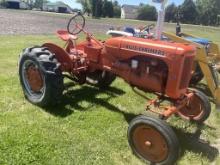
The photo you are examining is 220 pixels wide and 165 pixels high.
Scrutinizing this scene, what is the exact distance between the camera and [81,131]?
16.7 feet

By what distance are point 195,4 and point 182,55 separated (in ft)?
259

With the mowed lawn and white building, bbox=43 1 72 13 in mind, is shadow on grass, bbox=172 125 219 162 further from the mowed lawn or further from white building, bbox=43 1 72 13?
white building, bbox=43 1 72 13

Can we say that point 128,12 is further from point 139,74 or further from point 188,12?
point 139,74

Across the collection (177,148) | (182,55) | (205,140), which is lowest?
(205,140)

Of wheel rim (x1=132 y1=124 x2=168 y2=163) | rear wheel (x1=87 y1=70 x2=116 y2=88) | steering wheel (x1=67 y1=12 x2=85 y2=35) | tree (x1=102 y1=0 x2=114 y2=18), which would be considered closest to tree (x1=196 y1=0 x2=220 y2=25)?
tree (x1=102 y1=0 x2=114 y2=18)

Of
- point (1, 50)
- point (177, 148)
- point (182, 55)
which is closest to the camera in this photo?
point (177, 148)

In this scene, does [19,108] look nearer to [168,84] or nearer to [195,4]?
[168,84]

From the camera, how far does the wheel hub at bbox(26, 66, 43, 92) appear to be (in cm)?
586

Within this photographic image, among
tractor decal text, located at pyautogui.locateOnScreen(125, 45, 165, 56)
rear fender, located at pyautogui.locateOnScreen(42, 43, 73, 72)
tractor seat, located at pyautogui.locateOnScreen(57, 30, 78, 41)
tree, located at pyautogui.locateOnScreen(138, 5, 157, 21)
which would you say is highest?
tractor decal text, located at pyautogui.locateOnScreen(125, 45, 165, 56)

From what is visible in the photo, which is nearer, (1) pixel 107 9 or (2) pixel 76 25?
(2) pixel 76 25

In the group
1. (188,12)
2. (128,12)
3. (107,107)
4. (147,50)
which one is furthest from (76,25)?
(128,12)

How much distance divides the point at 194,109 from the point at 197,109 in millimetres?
52

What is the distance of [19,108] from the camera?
5.73 m

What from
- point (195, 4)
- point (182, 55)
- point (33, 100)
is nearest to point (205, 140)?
point (182, 55)
